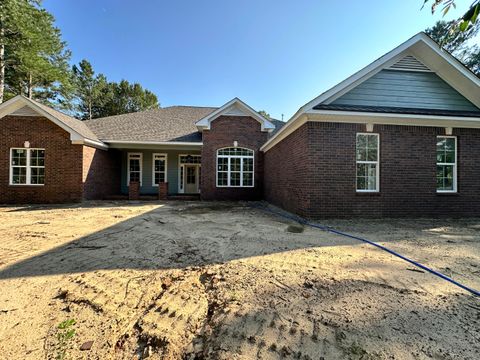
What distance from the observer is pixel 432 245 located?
4.77m

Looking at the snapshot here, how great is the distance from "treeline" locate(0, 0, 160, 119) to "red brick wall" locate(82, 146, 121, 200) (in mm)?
11568

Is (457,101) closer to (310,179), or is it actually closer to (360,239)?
(310,179)

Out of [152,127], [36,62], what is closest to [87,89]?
[36,62]

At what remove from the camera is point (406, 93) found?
774 centimetres

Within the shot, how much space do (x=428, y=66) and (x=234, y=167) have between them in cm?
972

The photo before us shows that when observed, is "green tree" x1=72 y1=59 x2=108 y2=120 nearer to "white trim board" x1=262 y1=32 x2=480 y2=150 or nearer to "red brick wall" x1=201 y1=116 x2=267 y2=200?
"red brick wall" x1=201 y1=116 x2=267 y2=200

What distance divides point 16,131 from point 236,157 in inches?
451

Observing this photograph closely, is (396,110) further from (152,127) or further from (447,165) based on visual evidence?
(152,127)

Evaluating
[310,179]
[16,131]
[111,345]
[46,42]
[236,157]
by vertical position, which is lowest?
[111,345]

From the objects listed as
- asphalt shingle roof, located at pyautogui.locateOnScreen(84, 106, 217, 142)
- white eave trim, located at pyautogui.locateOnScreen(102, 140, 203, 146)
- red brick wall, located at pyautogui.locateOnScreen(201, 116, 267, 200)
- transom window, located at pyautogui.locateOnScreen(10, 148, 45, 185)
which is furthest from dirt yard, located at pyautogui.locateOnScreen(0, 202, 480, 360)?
asphalt shingle roof, located at pyautogui.locateOnScreen(84, 106, 217, 142)

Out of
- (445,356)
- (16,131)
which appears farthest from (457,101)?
(16,131)

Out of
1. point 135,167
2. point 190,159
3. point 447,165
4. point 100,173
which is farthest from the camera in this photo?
point 190,159

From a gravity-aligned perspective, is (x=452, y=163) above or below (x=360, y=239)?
above

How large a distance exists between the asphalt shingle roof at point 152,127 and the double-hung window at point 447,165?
11.7 meters
